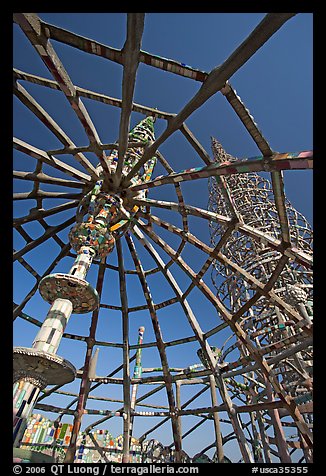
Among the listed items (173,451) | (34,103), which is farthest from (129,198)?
(173,451)

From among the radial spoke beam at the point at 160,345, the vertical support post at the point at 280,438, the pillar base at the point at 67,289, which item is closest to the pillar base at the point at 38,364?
the pillar base at the point at 67,289

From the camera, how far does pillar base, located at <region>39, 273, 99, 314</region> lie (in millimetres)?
6379

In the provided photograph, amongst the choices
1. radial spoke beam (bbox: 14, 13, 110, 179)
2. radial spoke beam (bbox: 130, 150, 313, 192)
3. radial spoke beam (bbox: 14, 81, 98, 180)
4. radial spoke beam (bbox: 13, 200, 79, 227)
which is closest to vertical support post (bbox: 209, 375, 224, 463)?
radial spoke beam (bbox: 130, 150, 313, 192)

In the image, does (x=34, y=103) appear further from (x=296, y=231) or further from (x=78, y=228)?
(x=296, y=231)

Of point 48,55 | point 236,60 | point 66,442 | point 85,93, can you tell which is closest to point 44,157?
point 85,93

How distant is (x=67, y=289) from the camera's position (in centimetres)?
645

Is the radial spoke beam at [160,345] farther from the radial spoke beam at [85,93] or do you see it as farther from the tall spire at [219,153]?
the tall spire at [219,153]

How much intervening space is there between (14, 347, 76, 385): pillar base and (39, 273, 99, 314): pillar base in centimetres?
148

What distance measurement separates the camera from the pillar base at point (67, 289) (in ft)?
20.9

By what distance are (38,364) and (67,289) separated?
5.56 ft

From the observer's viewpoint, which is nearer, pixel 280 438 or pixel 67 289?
pixel 67 289

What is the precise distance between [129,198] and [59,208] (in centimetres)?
426

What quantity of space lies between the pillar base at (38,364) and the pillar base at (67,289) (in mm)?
1480

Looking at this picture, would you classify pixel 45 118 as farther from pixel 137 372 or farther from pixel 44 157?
pixel 137 372
